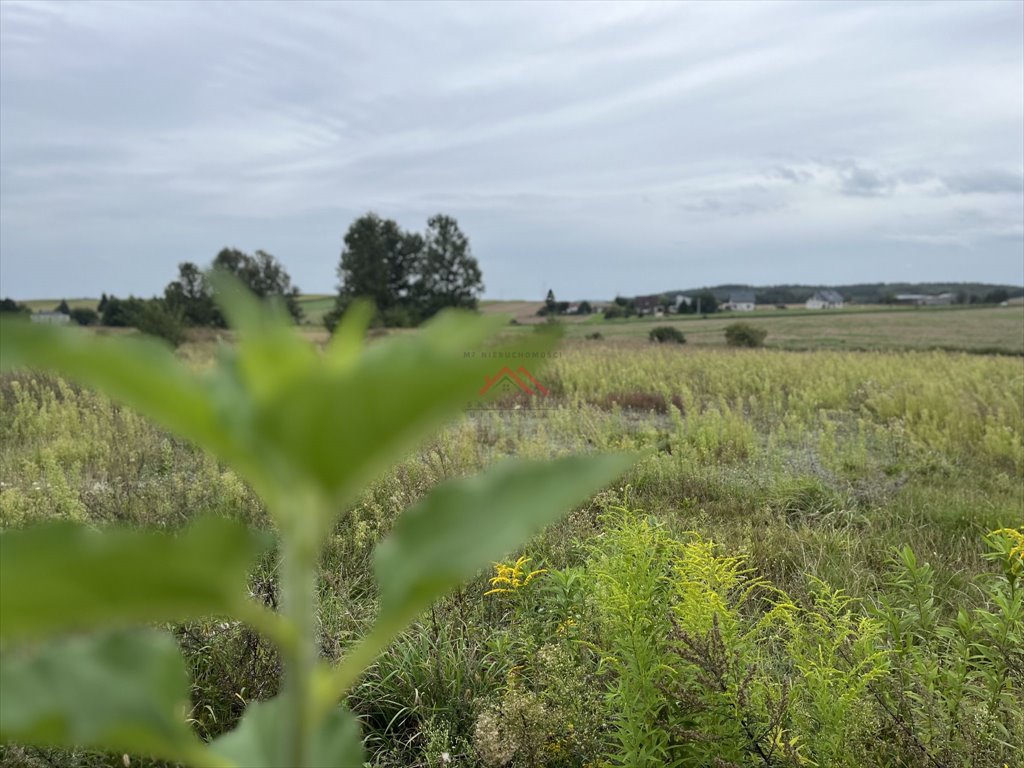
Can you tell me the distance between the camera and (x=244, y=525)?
295 millimetres

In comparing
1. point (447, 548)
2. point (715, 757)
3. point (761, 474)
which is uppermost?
point (447, 548)

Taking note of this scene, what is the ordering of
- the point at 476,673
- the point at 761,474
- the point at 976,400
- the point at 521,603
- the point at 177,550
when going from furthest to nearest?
the point at 976,400, the point at 761,474, the point at 521,603, the point at 476,673, the point at 177,550

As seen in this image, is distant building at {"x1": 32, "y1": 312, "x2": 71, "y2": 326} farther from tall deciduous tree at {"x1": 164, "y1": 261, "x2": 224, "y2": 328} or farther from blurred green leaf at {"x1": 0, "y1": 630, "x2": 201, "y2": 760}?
tall deciduous tree at {"x1": 164, "y1": 261, "x2": 224, "y2": 328}

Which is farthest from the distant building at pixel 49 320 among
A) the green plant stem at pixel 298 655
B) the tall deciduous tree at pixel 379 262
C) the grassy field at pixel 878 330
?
the tall deciduous tree at pixel 379 262

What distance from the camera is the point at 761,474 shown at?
5.85 meters

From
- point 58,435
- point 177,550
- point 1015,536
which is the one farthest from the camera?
point 58,435

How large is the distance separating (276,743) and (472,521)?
9.2 inches

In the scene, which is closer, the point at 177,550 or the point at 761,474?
the point at 177,550

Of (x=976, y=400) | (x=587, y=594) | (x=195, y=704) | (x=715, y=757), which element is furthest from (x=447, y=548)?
(x=976, y=400)

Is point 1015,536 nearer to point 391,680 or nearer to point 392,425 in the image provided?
point 391,680

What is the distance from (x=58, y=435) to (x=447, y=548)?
760 centimetres

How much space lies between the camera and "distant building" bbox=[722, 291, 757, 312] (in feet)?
203

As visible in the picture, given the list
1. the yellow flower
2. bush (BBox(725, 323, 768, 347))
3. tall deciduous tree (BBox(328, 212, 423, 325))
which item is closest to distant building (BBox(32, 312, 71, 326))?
the yellow flower

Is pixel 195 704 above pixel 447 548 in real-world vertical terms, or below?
below
